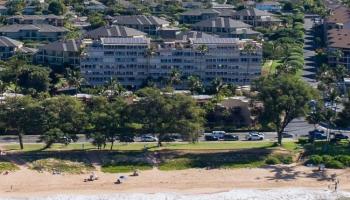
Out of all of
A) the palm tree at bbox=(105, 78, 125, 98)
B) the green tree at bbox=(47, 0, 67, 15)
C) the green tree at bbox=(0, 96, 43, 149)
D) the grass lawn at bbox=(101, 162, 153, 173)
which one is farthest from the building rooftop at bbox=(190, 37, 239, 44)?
the green tree at bbox=(47, 0, 67, 15)

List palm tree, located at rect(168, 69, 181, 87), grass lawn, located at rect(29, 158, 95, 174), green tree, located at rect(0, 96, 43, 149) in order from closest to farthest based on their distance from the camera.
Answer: grass lawn, located at rect(29, 158, 95, 174), green tree, located at rect(0, 96, 43, 149), palm tree, located at rect(168, 69, 181, 87)

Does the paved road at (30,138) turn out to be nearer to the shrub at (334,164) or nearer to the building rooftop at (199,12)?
the shrub at (334,164)

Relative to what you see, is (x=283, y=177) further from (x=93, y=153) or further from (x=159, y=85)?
(x=159, y=85)

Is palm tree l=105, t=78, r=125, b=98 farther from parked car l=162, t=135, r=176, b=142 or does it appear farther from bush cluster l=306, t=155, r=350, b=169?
bush cluster l=306, t=155, r=350, b=169

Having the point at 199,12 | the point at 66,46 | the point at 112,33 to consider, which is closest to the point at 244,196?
the point at 66,46

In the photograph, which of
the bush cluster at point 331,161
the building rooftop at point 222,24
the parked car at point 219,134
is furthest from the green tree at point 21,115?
the building rooftop at point 222,24
